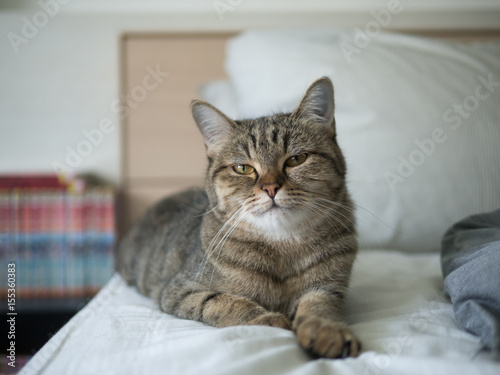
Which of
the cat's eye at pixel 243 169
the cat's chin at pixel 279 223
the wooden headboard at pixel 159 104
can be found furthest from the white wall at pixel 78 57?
the cat's chin at pixel 279 223

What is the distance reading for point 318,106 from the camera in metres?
1.03

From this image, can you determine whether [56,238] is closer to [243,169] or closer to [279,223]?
[243,169]

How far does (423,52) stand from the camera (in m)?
1.58

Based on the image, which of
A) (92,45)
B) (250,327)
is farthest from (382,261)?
(92,45)

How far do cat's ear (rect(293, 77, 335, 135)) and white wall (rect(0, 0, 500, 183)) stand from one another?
132 cm

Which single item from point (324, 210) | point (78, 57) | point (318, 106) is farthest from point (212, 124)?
point (78, 57)

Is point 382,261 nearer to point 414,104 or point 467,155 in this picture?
point 467,155

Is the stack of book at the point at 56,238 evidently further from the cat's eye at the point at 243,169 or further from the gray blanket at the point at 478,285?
the gray blanket at the point at 478,285

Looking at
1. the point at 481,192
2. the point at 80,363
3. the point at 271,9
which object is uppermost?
the point at 271,9

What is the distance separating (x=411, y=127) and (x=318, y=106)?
55cm

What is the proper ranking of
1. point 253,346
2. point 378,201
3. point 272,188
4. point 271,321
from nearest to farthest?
point 253,346 → point 271,321 → point 272,188 → point 378,201

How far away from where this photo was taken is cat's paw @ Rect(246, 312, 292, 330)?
2.51 ft

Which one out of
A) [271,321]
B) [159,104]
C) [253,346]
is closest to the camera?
[253,346]

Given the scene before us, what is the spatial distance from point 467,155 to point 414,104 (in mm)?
258
